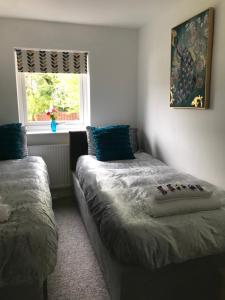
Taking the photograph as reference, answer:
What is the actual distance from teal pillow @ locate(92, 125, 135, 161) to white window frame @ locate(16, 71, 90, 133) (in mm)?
586

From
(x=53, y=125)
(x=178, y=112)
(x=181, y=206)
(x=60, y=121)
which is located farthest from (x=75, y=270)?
(x=60, y=121)

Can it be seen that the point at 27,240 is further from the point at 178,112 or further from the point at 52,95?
the point at 52,95

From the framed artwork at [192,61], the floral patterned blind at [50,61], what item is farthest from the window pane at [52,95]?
the framed artwork at [192,61]

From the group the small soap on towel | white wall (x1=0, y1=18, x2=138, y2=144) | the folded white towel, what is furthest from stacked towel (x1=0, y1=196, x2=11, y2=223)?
white wall (x1=0, y1=18, x2=138, y2=144)

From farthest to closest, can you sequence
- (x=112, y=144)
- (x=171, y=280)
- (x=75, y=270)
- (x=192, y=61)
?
(x=112, y=144) → (x=192, y=61) → (x=75, y=270) → (x=171, y=280)

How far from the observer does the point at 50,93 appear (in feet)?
11.3

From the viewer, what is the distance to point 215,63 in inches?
82.6

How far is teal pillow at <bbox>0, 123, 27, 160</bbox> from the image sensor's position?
284 cm

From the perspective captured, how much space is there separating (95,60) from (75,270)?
252 cm

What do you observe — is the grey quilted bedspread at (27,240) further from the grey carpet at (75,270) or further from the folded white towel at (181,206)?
the folded white towel at (181,206)

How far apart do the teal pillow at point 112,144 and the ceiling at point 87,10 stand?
1.28 m

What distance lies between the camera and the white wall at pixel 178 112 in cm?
208

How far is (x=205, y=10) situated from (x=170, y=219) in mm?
1747

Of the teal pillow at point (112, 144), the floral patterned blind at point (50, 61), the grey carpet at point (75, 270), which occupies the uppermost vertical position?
the floral patterned blind at point (50, 61)
